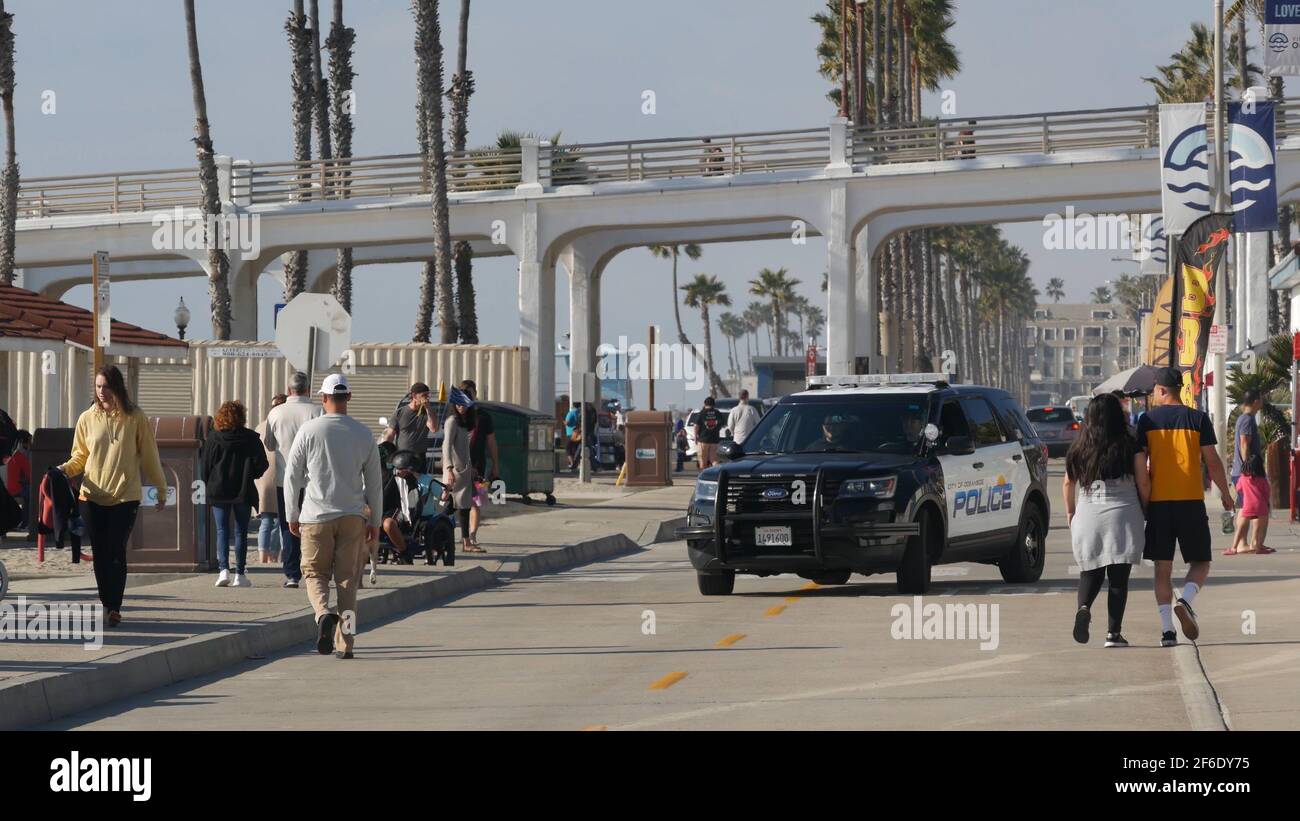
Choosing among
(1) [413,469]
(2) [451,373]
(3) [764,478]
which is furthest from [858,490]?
(2) [451,373]

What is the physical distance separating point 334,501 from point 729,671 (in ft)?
9.77

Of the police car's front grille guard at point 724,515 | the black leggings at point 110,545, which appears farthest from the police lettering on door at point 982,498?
the black leggings at point 110,545

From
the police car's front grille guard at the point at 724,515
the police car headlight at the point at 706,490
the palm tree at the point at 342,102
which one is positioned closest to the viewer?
the police car's front grille guard at the point at 724,515

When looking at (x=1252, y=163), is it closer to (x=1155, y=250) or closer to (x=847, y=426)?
(x=847, y=426)

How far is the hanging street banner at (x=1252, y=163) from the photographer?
1313 inches

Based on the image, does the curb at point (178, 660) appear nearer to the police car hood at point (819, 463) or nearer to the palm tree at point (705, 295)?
the police car hood at point (819, 463)

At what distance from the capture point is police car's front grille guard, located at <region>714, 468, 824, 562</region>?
17266 mm

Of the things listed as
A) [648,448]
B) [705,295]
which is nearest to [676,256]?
[705,295]

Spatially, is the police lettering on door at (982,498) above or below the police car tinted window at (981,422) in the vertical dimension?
below

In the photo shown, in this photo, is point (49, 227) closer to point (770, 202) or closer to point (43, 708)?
point (770, 202)

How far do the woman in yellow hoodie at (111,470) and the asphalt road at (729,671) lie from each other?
1.49 metres

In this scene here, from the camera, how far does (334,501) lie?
13609 mm

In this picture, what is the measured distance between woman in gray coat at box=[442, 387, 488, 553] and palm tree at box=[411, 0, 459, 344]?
78.9 feet
